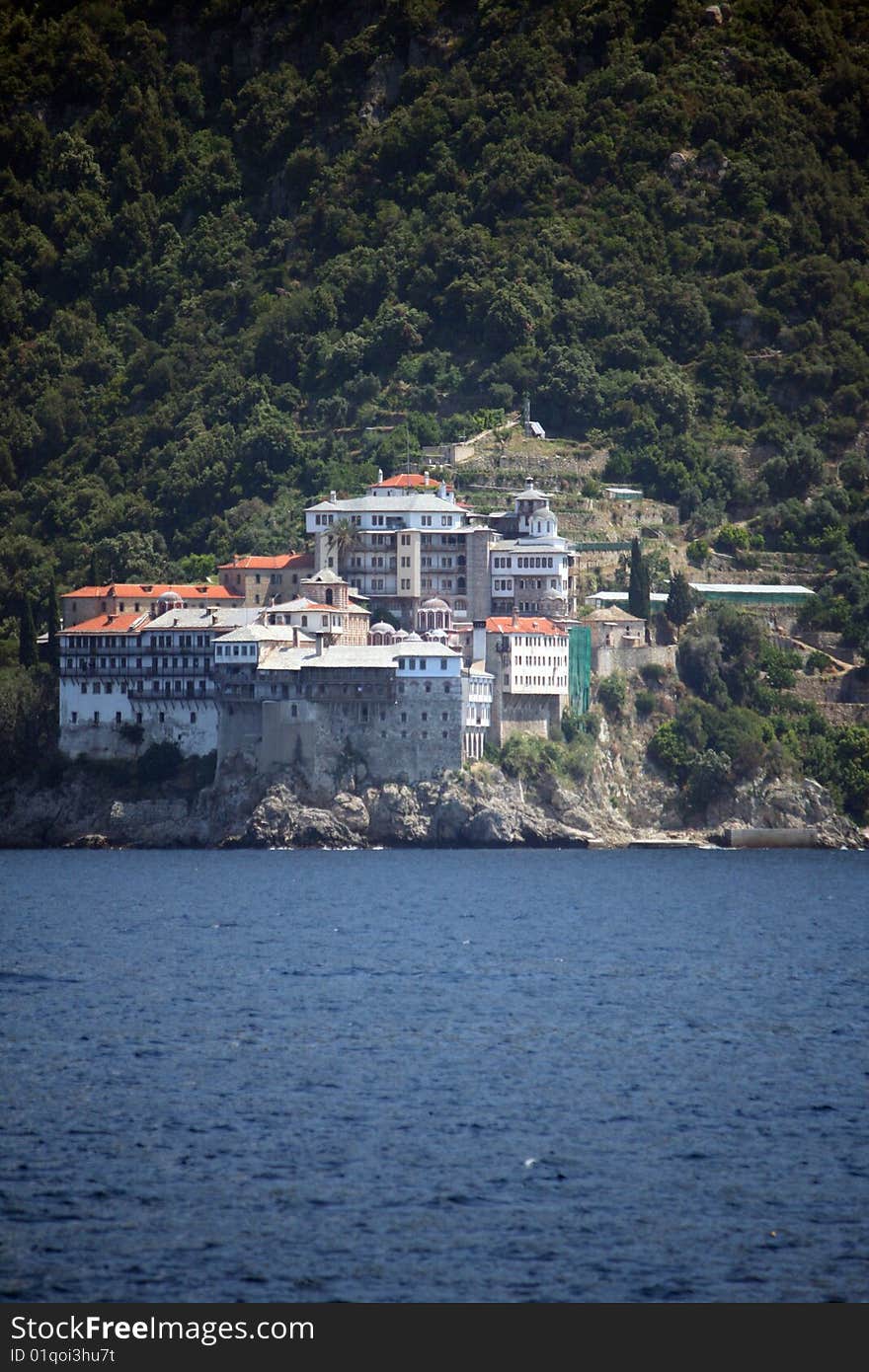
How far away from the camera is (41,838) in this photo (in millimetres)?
112688

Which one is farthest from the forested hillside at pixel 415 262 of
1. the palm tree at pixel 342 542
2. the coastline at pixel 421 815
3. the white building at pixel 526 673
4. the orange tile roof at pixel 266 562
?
the white building at pixel 526 673

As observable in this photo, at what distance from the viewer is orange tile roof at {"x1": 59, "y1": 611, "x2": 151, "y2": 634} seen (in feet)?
370

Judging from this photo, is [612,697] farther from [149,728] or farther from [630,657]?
[149,728]

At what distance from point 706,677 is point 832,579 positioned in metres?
13.8

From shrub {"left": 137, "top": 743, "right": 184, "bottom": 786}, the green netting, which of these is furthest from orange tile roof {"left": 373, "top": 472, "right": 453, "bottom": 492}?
shrub {"left": 137, "top": 743, "right": 184, "bottom": 786}

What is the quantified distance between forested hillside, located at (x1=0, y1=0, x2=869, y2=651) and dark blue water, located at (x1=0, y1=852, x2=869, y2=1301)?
180 ft

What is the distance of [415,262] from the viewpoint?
156500mm

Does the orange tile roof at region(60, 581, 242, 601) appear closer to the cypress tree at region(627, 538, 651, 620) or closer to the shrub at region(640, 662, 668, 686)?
the cypress tree at region(627, 538, 651, 620)

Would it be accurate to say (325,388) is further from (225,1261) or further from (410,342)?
(225,1261)

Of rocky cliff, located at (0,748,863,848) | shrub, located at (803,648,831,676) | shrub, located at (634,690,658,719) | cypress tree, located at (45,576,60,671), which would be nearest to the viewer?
rocky cliff, located at (0,748,863,848)

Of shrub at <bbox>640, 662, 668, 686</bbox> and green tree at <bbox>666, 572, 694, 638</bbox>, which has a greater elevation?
green tree at <bbox>666, 572, 694, 638</bbox>

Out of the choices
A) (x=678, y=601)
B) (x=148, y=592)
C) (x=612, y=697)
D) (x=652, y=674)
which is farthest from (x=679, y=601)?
(x=148, y=592)

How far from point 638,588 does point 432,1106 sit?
7189 centimetres

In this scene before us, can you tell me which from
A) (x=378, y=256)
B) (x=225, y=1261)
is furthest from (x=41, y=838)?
(x=225, y=1261)
